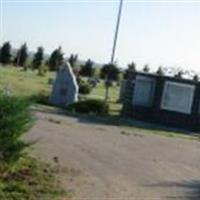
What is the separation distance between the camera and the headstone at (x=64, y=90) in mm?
39500

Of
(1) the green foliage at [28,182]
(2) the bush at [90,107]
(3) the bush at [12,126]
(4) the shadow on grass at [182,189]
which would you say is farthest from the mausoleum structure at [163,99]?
(3) the bush at [12,126]

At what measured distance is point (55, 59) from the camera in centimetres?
8456

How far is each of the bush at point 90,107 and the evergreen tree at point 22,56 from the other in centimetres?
4603

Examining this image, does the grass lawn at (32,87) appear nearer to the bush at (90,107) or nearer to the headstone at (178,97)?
Result: the bush at (90,107)

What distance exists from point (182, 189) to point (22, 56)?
7096 centimetres

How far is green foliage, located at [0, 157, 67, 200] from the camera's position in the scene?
11719 millimetres

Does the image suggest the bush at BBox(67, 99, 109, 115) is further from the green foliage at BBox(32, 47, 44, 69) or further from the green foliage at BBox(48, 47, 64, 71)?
the green foliage at BBox(32, 47, 44, 69)


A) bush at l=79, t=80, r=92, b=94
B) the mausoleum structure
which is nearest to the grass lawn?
bush at l=79, t=80, r=92, b=94

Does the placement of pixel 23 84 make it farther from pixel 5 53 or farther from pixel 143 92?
pixel 5 53

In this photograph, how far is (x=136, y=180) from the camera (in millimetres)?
14852

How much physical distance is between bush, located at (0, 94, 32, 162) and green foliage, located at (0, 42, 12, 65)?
67.3 m

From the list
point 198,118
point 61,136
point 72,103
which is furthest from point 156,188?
point 72,103

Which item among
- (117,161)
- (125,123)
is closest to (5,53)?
(125,123)

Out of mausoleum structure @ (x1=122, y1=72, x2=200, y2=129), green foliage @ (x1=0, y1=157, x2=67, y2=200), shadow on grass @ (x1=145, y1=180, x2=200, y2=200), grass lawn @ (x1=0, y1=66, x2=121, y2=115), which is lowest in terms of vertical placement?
grass lawn @ (x1=0, y1=66, x2=121, y2=115)
